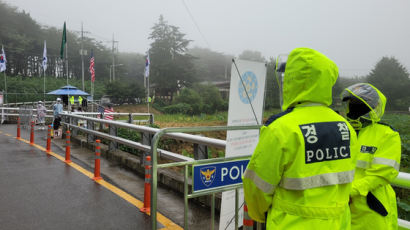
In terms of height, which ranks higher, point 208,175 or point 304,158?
point 304,158

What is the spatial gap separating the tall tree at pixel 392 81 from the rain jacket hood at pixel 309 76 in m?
65.5

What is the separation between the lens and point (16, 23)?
2635 inches

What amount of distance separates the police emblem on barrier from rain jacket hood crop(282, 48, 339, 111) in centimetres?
140

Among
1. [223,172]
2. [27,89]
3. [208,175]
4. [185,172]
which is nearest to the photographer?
[185,172]

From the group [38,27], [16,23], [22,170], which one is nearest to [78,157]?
[22,170]

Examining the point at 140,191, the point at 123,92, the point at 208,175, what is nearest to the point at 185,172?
the point at 208,175

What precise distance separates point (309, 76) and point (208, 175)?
1.61m

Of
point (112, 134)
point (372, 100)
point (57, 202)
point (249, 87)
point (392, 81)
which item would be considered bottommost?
point (57, 202)

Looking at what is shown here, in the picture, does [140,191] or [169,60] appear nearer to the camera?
[140,191]

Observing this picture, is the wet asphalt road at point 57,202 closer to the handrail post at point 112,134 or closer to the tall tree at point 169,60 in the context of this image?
the handrail post at point 112,134

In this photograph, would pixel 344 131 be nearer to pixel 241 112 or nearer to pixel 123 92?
pixel 241 112

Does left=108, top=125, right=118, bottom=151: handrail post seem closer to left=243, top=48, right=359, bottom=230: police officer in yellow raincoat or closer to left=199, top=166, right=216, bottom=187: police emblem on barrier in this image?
left=199, top=166, right=216, bottom=187: police emblem on barrier

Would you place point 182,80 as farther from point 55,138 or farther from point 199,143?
point 199,143

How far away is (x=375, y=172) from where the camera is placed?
2359 mm
